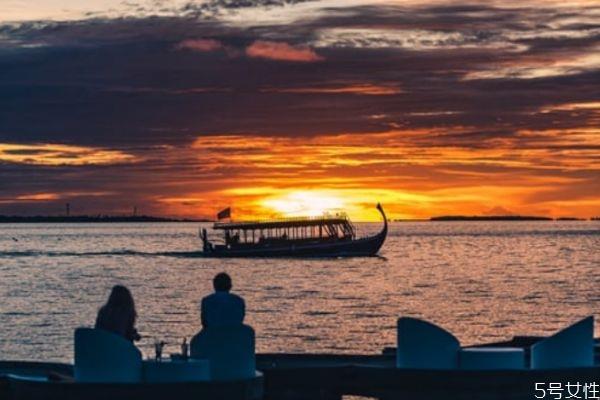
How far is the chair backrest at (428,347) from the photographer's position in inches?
686

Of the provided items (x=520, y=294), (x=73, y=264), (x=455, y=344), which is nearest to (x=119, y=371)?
(x=455, y=344)

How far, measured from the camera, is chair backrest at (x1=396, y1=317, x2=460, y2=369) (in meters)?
17.4

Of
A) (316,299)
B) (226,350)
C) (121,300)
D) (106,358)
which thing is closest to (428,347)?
(226,350)

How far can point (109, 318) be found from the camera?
16.2m

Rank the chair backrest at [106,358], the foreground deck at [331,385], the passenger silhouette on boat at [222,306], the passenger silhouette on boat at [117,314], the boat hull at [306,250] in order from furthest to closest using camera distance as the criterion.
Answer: the boat hull at [306,250] < the passenger silhouette on boat at [222,306] < the passenger silhouette on boat at [117,314] < the foreground deck at [331,385] < the chair backrest at [106,358]

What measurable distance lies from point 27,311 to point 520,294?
30.0m

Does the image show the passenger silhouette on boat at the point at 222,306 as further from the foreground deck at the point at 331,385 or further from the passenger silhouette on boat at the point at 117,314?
the passenger silhouette on boat at the point at 117,314

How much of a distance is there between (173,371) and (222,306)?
3.63ft

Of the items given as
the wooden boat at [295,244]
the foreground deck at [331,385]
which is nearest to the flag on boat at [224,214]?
the wooden boat at [295,244]

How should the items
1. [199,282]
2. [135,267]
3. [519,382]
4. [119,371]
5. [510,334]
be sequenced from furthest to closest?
[135,267] → [199,282] → [510,334] → [519,382] → [119,371]

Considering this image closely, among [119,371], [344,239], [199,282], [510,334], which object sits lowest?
[119,371]

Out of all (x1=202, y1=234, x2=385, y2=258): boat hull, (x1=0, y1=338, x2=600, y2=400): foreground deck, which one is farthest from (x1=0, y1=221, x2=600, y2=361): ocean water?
(x1=0, y1=338, x2=600, y2=400): foreground deck

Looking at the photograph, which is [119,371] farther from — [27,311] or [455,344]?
[27,311]

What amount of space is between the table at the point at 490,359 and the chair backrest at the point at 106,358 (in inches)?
174
